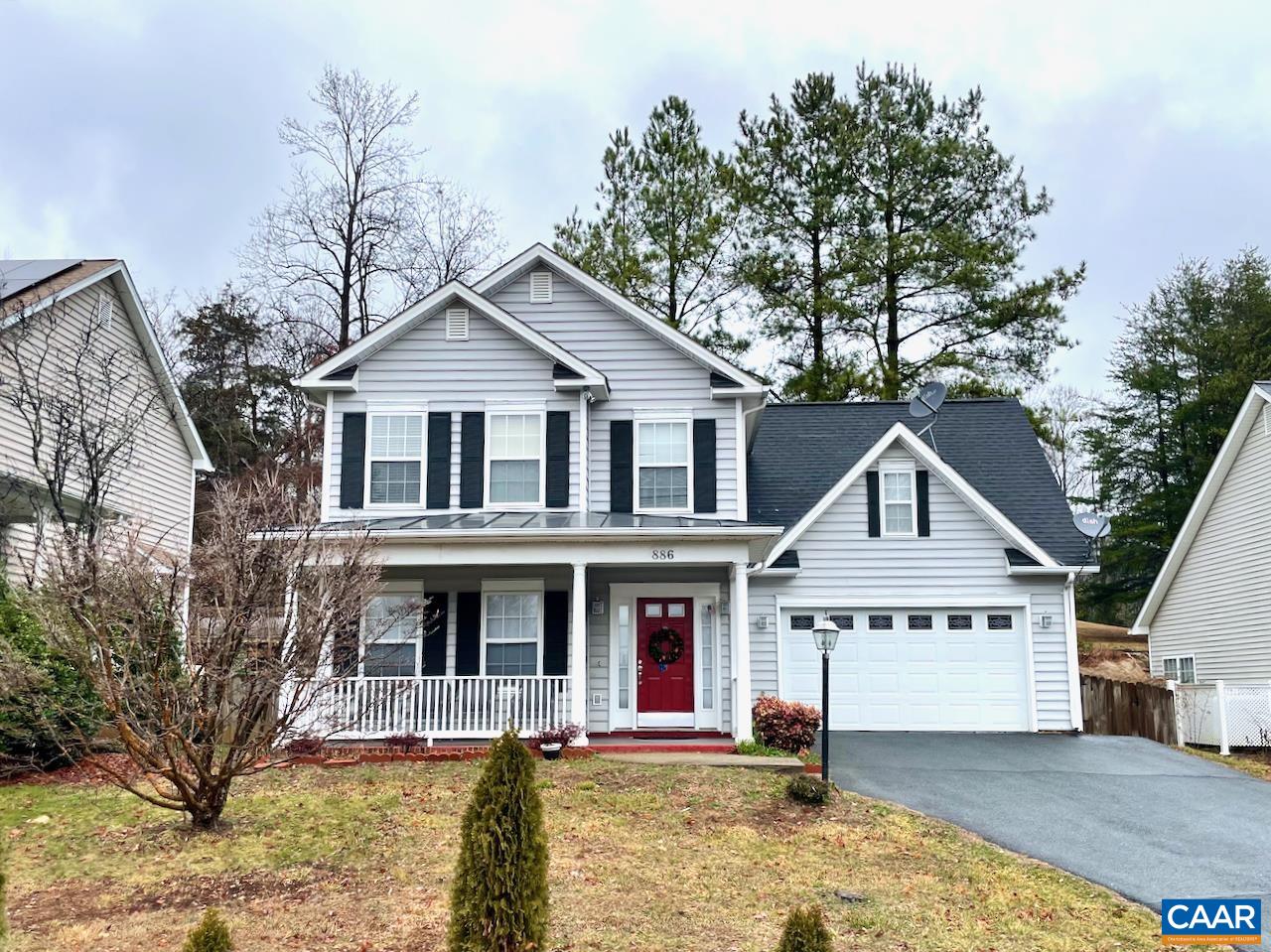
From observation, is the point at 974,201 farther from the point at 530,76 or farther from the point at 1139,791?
the point at 1139,791

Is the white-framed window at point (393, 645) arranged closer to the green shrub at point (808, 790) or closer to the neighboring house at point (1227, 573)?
the green shrub at point (808, 790)

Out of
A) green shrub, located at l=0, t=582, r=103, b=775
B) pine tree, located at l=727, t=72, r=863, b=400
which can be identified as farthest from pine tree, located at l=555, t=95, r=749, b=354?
green shrub, located at l=0, t=582, r=103, b=775

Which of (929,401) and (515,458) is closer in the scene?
(515,458)

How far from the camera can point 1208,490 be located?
20344mm

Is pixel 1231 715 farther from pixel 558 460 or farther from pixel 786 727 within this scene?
pixel 558 460

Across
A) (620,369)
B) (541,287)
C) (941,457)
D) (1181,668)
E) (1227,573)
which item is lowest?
(1181,668)

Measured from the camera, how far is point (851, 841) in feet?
33.3

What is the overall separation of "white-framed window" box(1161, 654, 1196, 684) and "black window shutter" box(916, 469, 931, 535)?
7241 mm

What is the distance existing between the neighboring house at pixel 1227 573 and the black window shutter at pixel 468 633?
1315 cm

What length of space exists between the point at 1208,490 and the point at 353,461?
15802mm

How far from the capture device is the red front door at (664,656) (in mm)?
15945


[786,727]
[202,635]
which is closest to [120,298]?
[202,635]

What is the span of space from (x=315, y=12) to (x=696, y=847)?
38.9ft

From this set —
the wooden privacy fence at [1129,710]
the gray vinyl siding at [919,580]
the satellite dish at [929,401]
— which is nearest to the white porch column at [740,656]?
the gray vinyl siding at [919,580]
